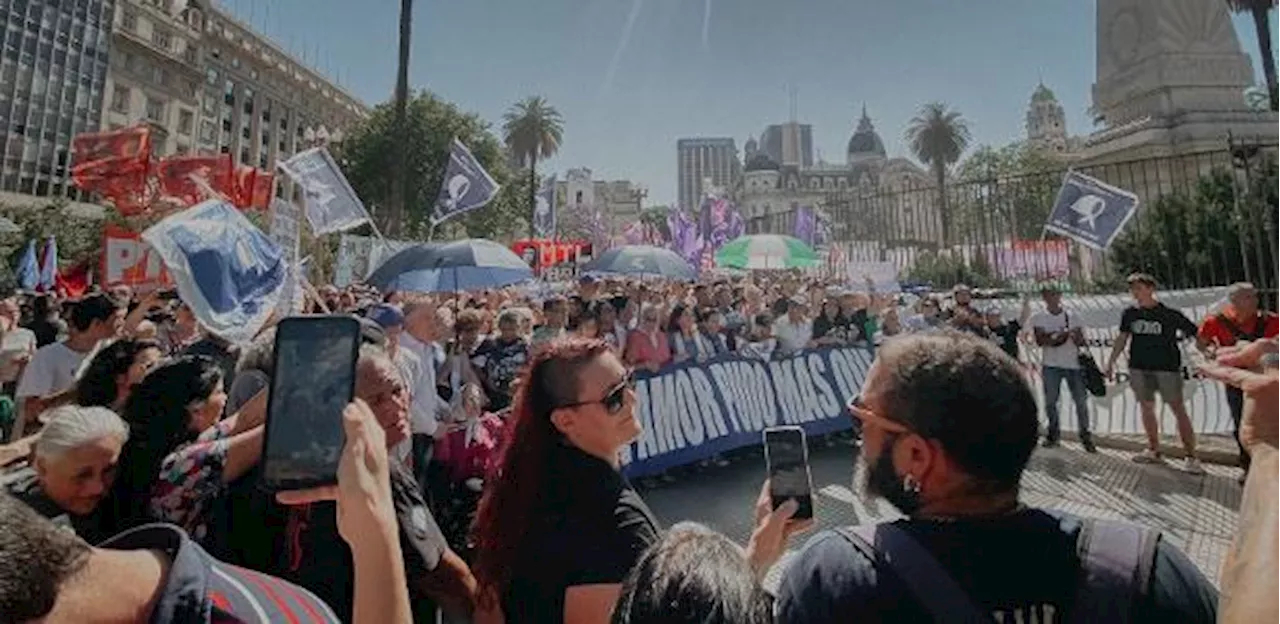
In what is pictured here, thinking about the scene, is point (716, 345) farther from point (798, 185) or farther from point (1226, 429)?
point (798, 185)

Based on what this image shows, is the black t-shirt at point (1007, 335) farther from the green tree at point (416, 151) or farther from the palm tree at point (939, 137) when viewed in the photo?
the palm tree at point (939, 137)

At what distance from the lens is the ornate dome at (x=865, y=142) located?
15388 centimetres

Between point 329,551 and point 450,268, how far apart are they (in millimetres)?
6089

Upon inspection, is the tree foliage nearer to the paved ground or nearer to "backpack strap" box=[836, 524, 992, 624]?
the paved ground

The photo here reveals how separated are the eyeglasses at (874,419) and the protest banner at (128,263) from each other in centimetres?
1379

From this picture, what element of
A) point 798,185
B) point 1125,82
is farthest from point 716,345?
point 798,185

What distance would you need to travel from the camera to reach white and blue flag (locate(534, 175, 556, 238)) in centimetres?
2302

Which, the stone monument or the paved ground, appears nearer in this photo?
the paved ground

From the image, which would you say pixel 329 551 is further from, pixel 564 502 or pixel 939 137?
pixel 939 137

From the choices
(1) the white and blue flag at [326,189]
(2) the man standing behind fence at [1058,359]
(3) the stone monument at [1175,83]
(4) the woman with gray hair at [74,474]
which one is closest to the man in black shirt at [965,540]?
(4) the woman with gray hair at [74,474]

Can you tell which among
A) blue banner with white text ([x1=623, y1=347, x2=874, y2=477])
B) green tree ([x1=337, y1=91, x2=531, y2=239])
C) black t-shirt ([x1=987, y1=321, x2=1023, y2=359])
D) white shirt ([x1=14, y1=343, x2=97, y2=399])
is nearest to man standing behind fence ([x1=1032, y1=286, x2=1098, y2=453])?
black t-shirt ([x1=987, y1=321, x2=1023, y2=359])

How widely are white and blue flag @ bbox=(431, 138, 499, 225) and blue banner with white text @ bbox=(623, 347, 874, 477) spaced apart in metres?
5.35

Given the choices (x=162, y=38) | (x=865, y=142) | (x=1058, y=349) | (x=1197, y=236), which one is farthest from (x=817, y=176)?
(x=1058, y=349)

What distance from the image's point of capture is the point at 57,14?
52219 millimetres
